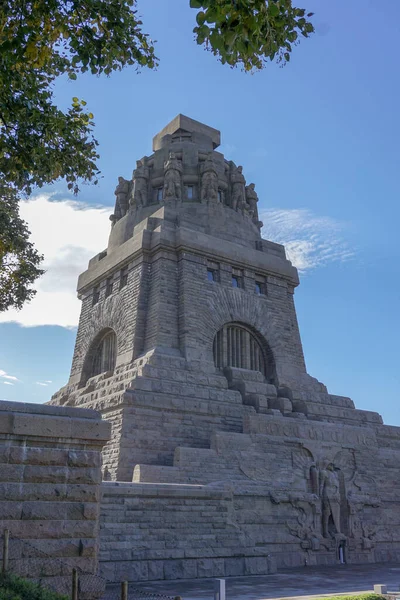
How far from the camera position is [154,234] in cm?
2564

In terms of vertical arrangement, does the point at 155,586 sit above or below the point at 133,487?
below

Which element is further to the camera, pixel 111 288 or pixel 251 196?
pixel 251 196

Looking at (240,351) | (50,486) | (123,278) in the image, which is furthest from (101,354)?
(50,486)

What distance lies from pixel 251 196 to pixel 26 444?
87.7 ft

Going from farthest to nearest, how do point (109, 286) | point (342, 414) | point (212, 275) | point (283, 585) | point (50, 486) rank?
point (109, 286) → point (212, 275) → point (342, 414) → point (283, 585) → point (50, 486)

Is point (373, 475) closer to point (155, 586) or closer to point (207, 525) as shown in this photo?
point (207, 525)

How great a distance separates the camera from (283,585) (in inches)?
470

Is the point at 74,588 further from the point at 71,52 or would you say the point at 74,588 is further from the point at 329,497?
the point at 329,497

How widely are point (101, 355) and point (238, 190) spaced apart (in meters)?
11.6

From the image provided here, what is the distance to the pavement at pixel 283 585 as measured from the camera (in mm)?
10117

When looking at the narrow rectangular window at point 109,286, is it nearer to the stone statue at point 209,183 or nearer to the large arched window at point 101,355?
the large arched window at point 101,355

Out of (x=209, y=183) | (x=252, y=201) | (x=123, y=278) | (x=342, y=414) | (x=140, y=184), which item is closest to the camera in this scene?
(x=342, y=414)

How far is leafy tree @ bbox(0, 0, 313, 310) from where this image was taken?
7.00 metres

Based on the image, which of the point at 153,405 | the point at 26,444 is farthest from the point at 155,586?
the point at 153,405
